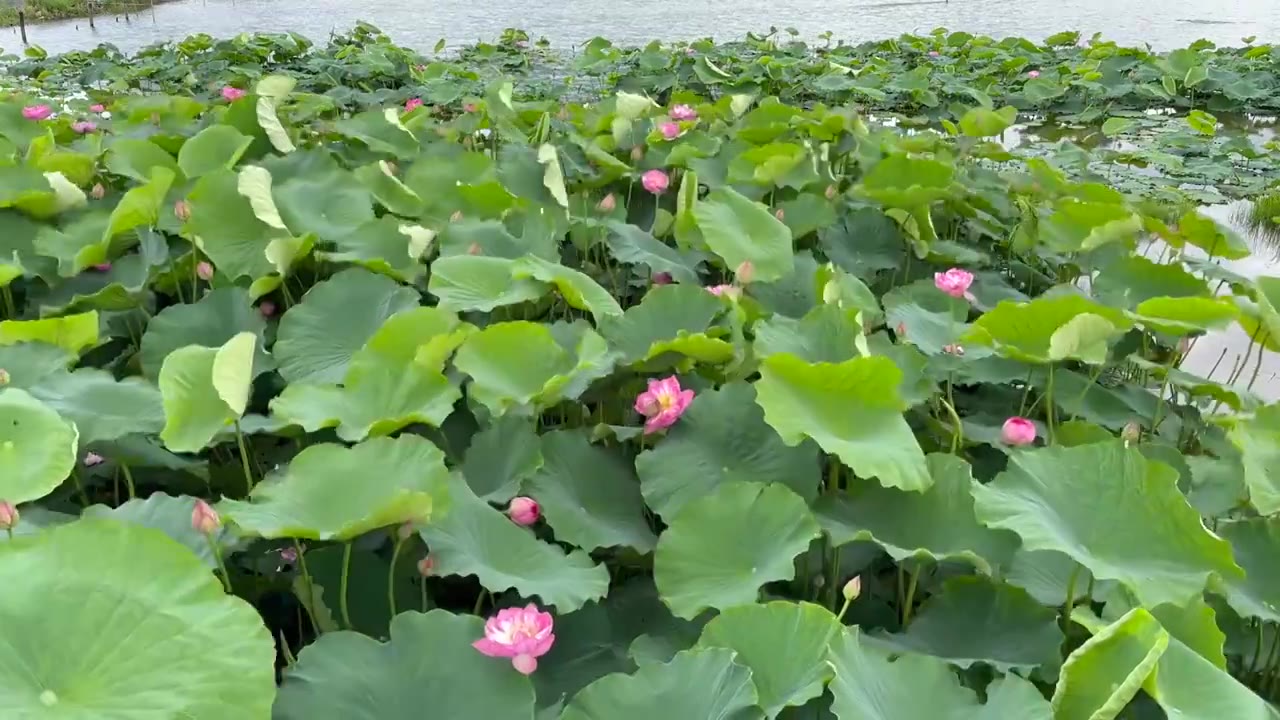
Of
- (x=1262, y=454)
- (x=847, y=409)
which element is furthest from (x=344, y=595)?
(x=1262, y=454)

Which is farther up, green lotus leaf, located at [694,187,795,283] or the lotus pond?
green lotus leaf, located at [694,187,795,283]

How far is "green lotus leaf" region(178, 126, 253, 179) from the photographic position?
6.27 feet

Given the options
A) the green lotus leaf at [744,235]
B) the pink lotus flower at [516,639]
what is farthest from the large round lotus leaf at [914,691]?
the green lotus leaf at [744,235]

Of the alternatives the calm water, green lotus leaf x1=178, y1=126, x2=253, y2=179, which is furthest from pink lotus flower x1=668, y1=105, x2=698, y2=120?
the calm water

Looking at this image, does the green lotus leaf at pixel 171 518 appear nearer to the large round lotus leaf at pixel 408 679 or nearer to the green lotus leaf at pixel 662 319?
the large round lotus leaf at pixel 408 679

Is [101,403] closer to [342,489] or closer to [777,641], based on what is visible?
[342,489]

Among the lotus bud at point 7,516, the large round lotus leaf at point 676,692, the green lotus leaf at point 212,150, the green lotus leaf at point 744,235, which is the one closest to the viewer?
the large round lotus leaf at point 676,692

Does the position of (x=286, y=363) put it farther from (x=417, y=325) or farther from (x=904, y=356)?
(x=904, y=356)

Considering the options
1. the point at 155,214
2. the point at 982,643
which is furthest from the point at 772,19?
the point at 982,643

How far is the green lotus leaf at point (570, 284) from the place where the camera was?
1.34 m

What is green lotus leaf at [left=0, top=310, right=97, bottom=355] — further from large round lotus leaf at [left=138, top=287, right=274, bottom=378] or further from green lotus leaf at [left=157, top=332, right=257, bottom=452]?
green lotus leaf at [left=157, top=332, right=257, bottom=452]

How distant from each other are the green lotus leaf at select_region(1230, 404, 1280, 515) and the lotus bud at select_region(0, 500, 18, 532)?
1.26m

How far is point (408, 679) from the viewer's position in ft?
2.58

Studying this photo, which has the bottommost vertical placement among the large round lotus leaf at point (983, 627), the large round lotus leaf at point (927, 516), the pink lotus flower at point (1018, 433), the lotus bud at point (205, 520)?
the large round lotus leaf at point (983, 627)
